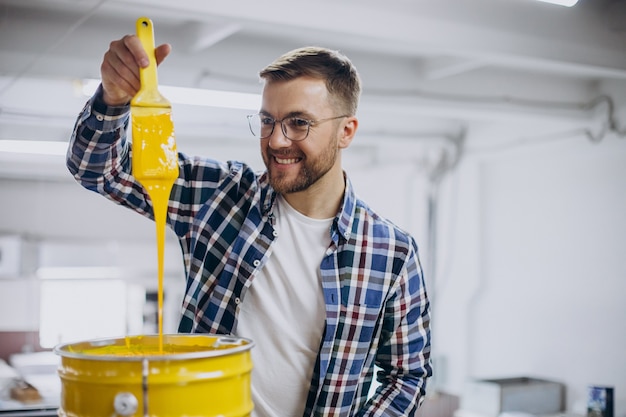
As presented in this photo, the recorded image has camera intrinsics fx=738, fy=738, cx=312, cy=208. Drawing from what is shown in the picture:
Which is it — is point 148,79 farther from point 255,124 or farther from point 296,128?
point 255,124

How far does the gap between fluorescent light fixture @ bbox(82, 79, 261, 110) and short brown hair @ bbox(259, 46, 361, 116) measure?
2.65 metres

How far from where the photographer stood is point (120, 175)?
161 centimetres

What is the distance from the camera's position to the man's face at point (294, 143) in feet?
5.34

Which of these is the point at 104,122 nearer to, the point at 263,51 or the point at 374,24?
the point at 374,24

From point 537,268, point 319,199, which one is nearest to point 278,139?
point 319,199

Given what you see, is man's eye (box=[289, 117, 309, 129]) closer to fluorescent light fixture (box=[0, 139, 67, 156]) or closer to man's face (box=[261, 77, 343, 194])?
man's face (box=[261, 77, 343, 194])

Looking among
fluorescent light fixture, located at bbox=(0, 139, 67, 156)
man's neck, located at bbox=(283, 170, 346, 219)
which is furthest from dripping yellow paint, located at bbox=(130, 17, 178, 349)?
fluorescent light fixture, located at bbox=(0, 139, 67, 156)

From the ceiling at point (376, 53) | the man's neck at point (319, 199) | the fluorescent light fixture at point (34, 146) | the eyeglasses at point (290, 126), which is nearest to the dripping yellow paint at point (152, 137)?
the eyeglasses at point (290, 126)

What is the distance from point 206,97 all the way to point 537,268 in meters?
3.34

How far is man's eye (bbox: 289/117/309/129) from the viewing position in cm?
164

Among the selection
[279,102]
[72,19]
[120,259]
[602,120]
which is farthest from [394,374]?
[120,259]

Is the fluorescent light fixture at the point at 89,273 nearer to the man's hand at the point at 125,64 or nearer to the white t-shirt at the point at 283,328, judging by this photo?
the white t-shirt at the point at 283,328

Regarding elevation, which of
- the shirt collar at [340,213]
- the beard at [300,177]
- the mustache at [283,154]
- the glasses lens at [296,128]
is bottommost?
the shirt collar at [340,213]

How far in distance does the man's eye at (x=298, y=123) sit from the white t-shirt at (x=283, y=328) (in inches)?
9.4
